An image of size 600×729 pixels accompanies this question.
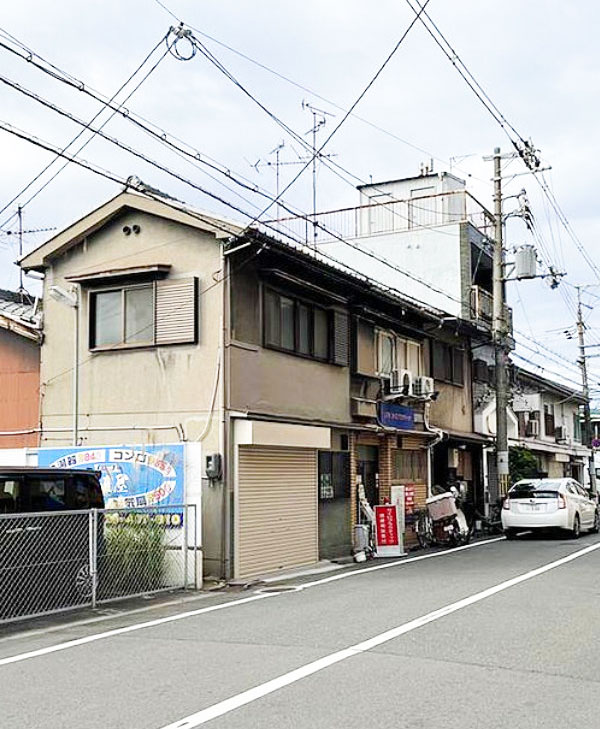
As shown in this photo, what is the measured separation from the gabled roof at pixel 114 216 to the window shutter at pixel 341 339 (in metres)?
4.50

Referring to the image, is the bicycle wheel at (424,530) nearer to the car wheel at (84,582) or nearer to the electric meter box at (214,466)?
the electric meter box at (214,466)

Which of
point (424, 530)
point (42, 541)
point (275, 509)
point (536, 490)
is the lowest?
point (424, 530)

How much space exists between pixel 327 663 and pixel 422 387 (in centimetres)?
1543

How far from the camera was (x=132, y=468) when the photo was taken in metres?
15.8

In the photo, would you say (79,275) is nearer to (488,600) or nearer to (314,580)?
(314,580)

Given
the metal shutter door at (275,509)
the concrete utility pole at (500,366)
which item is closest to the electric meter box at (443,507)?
the metal shutter door at (275,509)

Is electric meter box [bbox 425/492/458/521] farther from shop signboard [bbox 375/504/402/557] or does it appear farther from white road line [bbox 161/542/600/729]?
white road line [bbox 161/542/600/729]

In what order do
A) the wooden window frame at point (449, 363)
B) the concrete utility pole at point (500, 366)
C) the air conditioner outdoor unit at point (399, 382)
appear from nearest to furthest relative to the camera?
the air conditioner outdoor unit at point (399, 382) < the wooden window frame at point (449, 363) < the concrete utility pole at point (500, 366)

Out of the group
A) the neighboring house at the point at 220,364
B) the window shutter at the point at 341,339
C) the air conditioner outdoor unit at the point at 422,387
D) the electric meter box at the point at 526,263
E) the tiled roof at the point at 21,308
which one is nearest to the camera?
the neighboring house at the point at 220,364

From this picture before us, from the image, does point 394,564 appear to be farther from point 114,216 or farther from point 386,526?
point 114,216

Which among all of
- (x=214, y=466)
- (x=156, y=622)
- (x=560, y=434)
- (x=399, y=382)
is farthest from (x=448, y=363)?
(x=560, y=434)

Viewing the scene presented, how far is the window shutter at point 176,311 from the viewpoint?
53.9ft

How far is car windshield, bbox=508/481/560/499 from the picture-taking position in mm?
23234

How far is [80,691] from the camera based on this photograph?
7.47m
